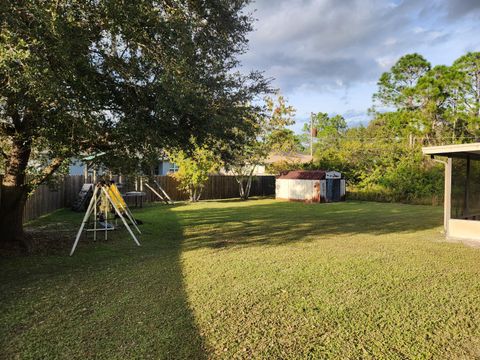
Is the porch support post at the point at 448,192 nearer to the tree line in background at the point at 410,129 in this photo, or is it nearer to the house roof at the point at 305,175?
the house roof at the point at 305,175

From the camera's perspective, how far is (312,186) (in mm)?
19641

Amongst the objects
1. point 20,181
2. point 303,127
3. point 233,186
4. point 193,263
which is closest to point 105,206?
point 20,181

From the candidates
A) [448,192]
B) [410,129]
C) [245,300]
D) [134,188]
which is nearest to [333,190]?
[134,188]

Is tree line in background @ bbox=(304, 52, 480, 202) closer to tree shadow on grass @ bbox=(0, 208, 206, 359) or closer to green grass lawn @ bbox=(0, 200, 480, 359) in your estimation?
green grass lawn @ bbox=(0, 200, 480, 359)

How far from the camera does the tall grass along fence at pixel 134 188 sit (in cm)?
1161

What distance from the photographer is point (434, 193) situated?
18891mm

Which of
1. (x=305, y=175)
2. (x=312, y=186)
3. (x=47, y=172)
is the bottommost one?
(x=312, y=186)

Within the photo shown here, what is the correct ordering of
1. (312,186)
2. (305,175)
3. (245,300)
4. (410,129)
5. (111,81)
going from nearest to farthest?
(245,300), (111,81), (312,186), (305,175), (410,129)

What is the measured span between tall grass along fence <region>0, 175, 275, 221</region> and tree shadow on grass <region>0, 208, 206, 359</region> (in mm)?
2829

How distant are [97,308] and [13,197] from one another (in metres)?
4.14

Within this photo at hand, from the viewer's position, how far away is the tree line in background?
20625mm

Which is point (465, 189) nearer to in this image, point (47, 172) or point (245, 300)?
point (245, 300)

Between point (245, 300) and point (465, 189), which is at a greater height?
point (465, 189)

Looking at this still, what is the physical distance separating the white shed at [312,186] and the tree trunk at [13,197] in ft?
48.8
